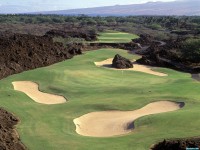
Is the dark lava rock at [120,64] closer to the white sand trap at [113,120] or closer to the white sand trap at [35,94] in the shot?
the white sand trap at [35,94]

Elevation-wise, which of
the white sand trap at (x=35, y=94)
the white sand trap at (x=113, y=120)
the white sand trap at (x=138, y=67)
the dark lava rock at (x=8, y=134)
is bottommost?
the white sand trap at (x=138, y=67)

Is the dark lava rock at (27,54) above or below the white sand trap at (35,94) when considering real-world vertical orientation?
above

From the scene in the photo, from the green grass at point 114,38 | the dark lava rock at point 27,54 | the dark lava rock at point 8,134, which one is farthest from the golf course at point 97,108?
the green grass at point 114,38

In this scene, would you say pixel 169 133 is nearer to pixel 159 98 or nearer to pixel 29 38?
pixel 159 98

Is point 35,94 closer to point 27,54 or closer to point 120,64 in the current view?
point 27,54

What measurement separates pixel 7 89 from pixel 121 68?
21566 mm

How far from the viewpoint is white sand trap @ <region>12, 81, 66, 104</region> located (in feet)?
120

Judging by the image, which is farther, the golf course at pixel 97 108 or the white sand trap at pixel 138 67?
the white sand trap at pixel 138 67

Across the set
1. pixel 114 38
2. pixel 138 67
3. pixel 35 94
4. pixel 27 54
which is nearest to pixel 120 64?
pixel 138 67

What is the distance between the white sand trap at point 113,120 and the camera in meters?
26.8

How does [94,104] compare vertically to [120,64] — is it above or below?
above

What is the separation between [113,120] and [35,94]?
12687 millimetres

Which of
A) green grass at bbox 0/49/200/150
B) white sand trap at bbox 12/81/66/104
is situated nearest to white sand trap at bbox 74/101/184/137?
green grass at bbox 0/49/200/150

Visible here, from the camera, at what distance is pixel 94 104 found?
33.0 m
